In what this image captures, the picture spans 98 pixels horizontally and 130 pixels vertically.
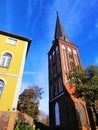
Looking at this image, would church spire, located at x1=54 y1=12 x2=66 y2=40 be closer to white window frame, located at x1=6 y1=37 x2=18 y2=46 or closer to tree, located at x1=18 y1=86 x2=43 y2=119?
tree, located at x1=18 y1=86 x2=43 y2=119

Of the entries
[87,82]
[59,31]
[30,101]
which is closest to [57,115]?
[30,101]

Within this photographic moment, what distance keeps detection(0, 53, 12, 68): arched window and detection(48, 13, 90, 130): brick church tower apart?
12388 mm

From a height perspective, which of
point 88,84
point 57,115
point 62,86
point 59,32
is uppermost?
point 59,32

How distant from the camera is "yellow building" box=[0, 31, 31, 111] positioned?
10234 millimetres

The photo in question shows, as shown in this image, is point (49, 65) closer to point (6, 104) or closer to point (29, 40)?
point (29, 40)

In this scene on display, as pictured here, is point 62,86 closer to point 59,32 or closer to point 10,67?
point 10,67

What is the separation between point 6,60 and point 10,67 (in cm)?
95

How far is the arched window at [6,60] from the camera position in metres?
12.2

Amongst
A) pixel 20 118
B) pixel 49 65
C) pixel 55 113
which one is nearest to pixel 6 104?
pixel 20 118

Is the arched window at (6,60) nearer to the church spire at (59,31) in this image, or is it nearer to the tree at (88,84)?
the tree at (88,84)

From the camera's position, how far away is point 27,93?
102 ft

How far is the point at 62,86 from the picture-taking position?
24516 millimetres

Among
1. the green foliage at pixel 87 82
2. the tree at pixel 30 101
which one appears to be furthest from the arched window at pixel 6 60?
the tree at pixel 30 101

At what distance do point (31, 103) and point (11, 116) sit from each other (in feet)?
67.6
